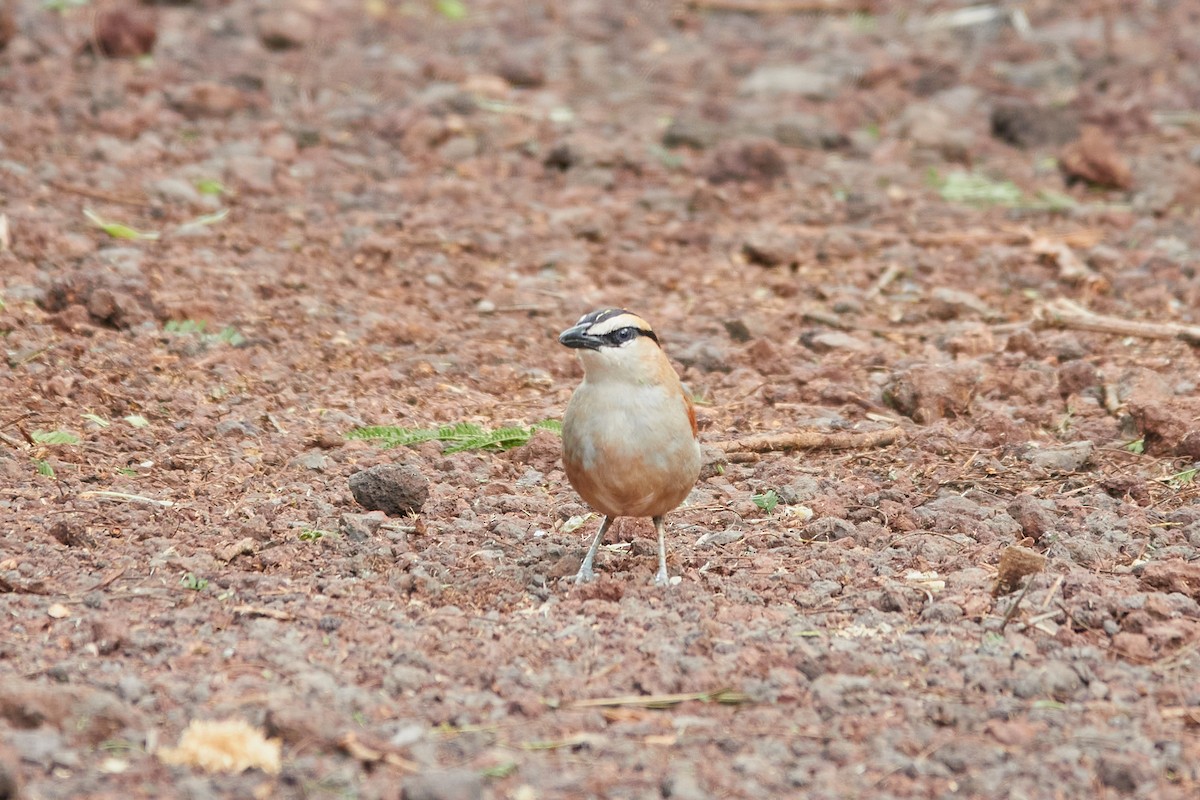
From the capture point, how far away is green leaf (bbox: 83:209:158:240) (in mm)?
9354

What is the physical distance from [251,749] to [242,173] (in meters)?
7.04

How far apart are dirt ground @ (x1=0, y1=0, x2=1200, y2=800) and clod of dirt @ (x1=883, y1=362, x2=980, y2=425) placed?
31mm

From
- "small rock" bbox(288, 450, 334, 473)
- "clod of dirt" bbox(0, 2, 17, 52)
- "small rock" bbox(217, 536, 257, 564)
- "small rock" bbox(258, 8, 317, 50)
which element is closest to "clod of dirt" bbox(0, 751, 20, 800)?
"small rock" bbox(217, 536, 257, 564)

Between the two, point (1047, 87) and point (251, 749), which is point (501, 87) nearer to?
point (1047, 87)

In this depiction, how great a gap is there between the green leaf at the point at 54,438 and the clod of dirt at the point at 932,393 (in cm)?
396

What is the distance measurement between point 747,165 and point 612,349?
5.92 metres

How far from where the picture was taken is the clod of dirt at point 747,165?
11.4m

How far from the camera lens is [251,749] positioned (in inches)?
163

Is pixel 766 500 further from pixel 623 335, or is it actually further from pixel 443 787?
pixel 443 787

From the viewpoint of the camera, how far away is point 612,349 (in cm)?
586

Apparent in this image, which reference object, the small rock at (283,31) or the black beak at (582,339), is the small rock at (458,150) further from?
the black beak at (582,339)

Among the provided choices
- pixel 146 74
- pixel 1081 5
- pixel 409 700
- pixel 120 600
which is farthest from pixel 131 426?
pixel 1081 5

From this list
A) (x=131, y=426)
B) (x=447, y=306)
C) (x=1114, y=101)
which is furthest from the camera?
(x=1114, y=101)

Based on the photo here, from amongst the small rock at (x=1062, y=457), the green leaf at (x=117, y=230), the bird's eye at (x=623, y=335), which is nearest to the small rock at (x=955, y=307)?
the small rock at (x=1062, y=457)
